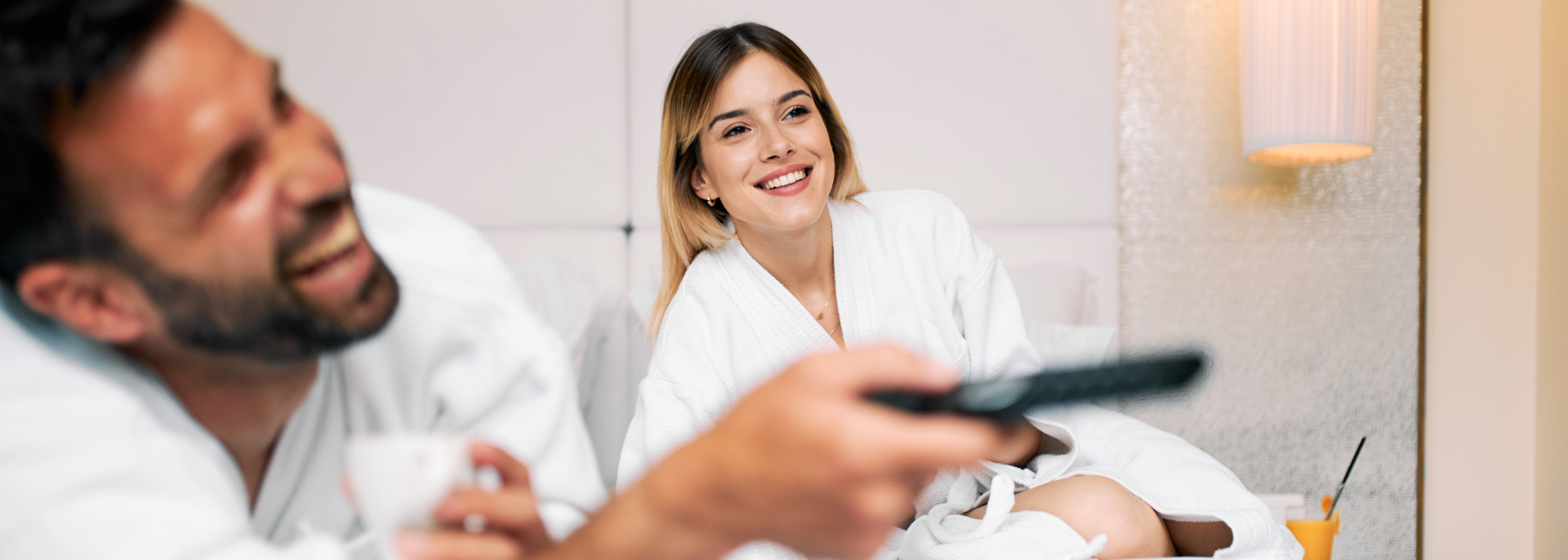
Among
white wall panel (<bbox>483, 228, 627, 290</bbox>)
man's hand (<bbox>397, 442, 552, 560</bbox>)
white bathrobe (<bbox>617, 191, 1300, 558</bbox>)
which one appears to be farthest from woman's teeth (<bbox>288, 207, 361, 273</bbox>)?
white wall panel (<bbox>483, 228, 627, 290</bbox>)

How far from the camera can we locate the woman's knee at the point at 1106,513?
73cm

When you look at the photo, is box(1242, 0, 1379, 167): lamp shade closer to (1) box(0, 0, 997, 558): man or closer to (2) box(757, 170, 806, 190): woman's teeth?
(2) box(757, 170, 806, 190): woman's teeth

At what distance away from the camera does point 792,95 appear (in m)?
→ 0.96

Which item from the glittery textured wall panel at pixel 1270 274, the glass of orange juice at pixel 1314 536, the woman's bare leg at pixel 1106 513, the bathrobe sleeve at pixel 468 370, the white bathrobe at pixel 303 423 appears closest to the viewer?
the white bathrobe at pixel 303 423

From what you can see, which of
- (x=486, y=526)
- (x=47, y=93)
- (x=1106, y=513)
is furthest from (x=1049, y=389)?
(x=1106, y=513)

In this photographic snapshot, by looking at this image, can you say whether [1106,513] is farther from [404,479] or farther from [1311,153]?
[1311,153]

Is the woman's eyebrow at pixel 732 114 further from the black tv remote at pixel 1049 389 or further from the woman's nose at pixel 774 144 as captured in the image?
the black tv remote at pixel 1049 389

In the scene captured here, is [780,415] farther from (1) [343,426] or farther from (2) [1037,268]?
(2) [1037,268]

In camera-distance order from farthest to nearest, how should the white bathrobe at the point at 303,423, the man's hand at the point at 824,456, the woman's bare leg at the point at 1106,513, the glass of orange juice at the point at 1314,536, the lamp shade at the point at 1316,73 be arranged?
the lamp shade at the point at 1316,73
the glass of orange juice at the point at 1314,536
the woman's bare leg at the point at 1106,513
the white bathrobe at the point at 303,423
the man's hand at the point at 824,456

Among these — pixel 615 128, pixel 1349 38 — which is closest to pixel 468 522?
pixel 615 128

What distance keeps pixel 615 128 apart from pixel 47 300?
98cm

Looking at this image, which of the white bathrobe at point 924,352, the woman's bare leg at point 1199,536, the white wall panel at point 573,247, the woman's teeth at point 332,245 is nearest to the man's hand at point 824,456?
the woman's teeth at point 332,245

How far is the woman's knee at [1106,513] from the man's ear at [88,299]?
0.70m

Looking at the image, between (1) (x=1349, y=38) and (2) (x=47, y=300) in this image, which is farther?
(1) (x=1349, y=38)
